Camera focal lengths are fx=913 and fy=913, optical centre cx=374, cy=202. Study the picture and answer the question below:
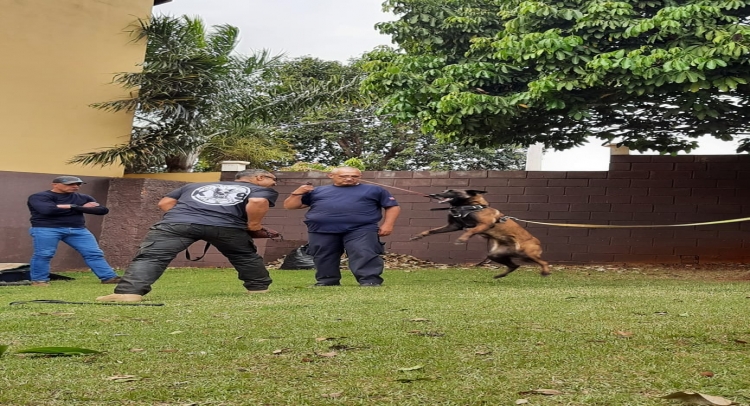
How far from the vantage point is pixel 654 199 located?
593 inches

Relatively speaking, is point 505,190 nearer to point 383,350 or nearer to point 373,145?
point 383,350

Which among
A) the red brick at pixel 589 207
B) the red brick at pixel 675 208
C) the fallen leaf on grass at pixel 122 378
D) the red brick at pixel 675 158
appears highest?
the red brick at pixel 675 158

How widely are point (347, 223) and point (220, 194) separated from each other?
1.72 meters

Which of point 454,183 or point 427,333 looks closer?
point 427,333

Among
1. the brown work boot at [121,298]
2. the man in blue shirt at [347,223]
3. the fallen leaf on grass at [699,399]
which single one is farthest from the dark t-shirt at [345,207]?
the fallen leaf on grass at [699,399]

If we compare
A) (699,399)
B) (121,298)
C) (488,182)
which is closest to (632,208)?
(488,182)

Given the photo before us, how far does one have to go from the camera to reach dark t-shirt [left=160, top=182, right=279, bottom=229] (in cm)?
869

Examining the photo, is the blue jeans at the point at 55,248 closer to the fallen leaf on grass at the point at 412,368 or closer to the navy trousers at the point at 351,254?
the navy trousers at the point at 351,254

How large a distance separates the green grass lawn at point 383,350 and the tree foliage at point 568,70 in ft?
13.2

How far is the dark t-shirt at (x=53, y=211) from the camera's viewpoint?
11.9m

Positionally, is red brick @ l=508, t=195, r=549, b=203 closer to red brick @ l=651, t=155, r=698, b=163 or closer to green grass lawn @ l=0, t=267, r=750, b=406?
red brick @ l=651, t=155, r=698, b=163

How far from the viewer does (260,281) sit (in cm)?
920

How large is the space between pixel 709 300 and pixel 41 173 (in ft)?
39.6

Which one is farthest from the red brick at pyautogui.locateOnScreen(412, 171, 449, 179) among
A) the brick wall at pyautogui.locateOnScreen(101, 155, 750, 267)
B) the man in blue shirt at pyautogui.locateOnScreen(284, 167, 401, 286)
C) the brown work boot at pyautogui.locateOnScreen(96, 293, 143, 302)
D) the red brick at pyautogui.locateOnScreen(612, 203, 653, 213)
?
the brown work boot at pyautogui.locateOnScreen(96, 293, 143, 302)
